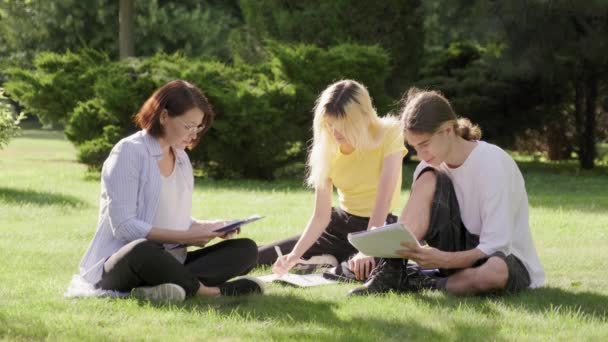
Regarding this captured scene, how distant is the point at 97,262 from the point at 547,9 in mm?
11180

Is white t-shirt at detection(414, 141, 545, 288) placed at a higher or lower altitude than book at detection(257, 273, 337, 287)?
higher

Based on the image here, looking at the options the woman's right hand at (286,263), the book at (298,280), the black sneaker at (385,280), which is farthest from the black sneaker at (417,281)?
the woman's right hand at (286,263)

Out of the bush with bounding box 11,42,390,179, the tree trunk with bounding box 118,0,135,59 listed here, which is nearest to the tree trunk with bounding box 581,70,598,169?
the bush with bounding box 11,42,390,179

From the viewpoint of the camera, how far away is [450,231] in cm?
576

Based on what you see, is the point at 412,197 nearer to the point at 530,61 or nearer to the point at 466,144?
the point at 466,144

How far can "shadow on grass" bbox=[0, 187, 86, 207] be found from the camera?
11164 millimetres

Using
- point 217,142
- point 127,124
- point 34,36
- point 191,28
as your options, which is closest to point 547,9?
point 217,142

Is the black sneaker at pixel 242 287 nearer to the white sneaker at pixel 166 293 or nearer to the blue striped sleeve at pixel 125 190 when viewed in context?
the white sneaker at pixel 166 293

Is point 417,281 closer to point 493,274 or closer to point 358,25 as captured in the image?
point 493,274

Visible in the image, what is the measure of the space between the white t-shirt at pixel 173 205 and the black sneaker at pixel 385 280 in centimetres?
103

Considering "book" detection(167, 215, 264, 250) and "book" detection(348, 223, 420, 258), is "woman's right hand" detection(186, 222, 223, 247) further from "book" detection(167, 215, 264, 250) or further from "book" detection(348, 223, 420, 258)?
"book" detection(348, 223, 420, 258)

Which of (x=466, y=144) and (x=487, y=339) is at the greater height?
(x=466, y=144)

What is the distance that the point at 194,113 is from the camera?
5555 mm

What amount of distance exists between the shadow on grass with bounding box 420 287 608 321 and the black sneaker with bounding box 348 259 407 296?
222 millimetres
